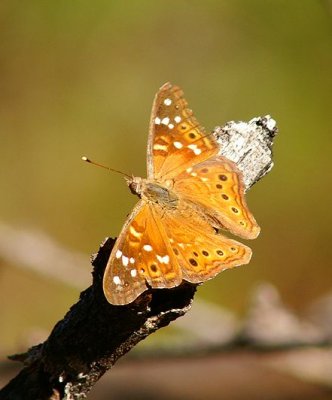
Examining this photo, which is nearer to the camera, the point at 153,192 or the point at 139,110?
the point at 153,192

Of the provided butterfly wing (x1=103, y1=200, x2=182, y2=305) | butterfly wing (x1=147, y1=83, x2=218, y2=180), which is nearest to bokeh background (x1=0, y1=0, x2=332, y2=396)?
butterfly wing (x1=147, y1=83, x2=218, y2=180)

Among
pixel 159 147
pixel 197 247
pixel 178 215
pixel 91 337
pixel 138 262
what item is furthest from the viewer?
pixel 159 147

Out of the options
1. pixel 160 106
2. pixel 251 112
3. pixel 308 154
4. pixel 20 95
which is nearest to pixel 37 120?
pixel 20 95

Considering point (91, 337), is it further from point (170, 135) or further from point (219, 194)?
point (170, 135)

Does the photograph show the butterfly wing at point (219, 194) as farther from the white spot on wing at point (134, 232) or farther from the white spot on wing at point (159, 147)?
the white spot on wing at point (134, 232)

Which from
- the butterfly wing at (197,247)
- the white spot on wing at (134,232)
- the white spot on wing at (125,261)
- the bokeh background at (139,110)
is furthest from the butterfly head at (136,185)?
the bokeh background at (139,110)

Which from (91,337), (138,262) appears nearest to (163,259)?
(138,262)
